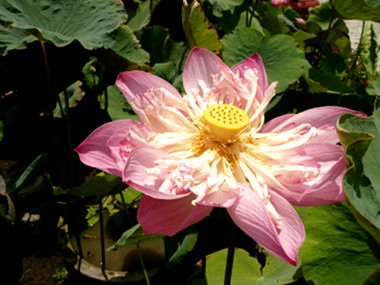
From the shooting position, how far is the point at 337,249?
680mm

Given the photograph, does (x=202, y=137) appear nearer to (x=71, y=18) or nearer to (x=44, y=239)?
(x=71, y=18)

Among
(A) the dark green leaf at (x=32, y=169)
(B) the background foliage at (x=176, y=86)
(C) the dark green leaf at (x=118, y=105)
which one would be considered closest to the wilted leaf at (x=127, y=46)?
(B) the background foliage at (x=176, y=86)

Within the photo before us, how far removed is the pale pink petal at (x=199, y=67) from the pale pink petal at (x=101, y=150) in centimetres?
16

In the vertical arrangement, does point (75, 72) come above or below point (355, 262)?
below

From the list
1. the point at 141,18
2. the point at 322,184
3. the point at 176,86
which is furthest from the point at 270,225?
the point at 141,18

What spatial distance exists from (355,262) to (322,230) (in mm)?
73

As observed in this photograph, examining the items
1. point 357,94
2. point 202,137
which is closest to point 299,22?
point 357,94

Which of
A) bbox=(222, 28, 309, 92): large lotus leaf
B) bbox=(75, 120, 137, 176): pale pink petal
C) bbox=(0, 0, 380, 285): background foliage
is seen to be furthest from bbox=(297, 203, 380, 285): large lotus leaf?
bbox=(222, 28, 309, 92): large lotus leaf

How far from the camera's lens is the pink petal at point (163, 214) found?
604 millimetres

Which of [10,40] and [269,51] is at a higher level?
[10,40]

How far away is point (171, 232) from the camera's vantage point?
1.97 ft

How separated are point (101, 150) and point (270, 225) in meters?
0.28

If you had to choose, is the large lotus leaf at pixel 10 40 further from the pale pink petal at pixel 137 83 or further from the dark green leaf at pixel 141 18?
the dark green leaf at pixel 141 18

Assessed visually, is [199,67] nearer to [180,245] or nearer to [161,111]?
[161,111]
